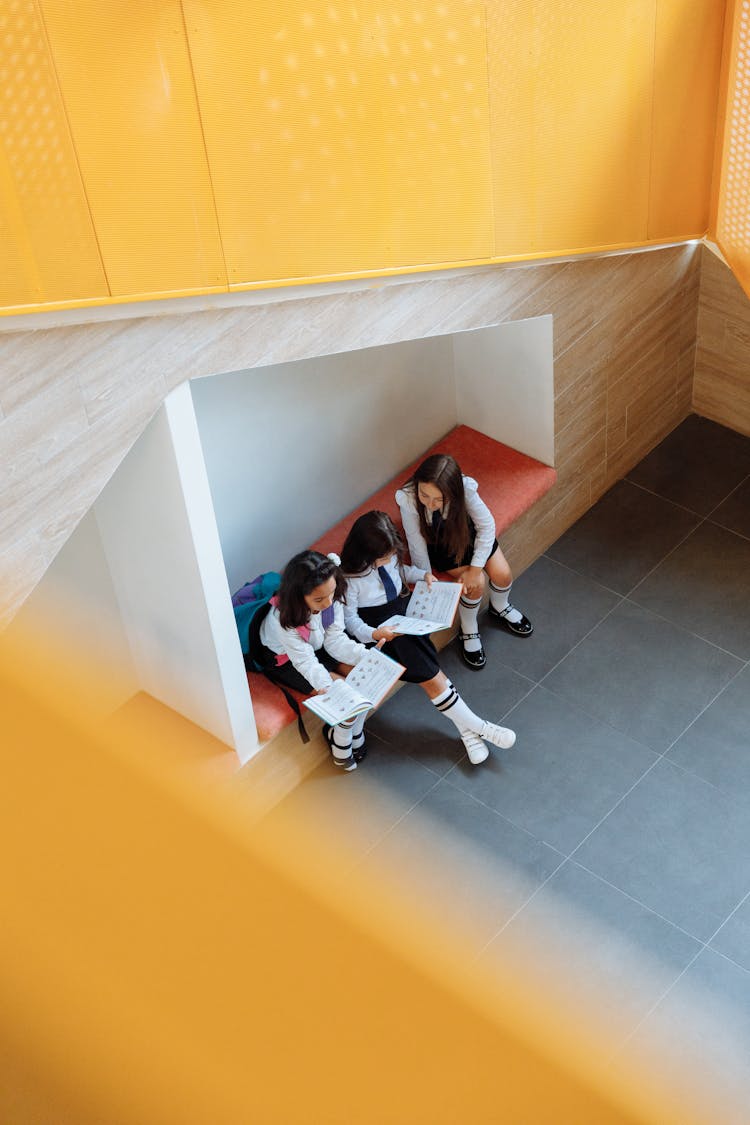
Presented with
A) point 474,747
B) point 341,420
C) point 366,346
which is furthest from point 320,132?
point 474,747

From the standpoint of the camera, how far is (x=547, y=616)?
6.55 meters

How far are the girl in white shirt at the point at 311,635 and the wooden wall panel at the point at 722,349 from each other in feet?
10.9

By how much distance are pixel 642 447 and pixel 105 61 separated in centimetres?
485

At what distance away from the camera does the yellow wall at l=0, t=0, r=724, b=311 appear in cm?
333

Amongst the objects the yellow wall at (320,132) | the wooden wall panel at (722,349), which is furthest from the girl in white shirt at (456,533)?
the wooden wall panel at (722,349)

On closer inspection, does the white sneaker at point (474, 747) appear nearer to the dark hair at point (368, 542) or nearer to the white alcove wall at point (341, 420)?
the dark hair at point (368, 542)

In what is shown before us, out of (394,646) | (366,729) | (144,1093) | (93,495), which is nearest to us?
(144,1093)

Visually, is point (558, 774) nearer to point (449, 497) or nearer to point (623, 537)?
→ point (449, 497)

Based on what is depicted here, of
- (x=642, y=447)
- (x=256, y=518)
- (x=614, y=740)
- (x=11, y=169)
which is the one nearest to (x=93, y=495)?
(x=11, y=169)

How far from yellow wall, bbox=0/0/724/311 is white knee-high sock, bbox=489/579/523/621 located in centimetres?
190

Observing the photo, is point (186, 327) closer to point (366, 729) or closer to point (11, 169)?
point (11, 169)

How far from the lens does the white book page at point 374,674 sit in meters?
5.39

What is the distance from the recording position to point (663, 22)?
209 inches

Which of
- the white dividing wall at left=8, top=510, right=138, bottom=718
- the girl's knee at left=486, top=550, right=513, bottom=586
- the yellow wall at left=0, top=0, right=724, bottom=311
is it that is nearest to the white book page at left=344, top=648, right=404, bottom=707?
the girl's knee at left=486, top=550, right=513, bottom=586
